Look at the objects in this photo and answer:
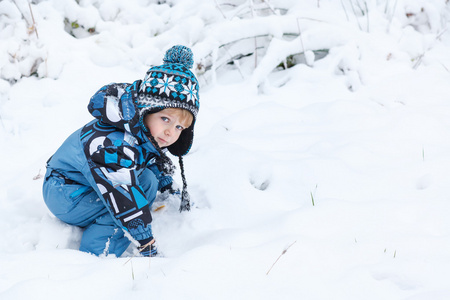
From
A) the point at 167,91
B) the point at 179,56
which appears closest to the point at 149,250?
the point at 167,91

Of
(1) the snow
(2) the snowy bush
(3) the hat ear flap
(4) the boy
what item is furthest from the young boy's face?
(2) the snowy bush

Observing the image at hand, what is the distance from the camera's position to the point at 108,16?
4.01m

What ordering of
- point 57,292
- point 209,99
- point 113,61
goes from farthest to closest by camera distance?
point 113,61 → point 209,99 → point 57,292

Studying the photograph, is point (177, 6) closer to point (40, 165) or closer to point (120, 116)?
point (40, 165)

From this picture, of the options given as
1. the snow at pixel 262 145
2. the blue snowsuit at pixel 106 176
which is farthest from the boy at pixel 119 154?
the snow at pixel 262 145

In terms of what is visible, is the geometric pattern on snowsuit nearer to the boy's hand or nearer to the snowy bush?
the boy's hand

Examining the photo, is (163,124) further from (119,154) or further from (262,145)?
(262,145)

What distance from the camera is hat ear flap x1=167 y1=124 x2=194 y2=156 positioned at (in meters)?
2.06

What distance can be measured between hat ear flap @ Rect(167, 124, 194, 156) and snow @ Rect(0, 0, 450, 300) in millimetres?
269

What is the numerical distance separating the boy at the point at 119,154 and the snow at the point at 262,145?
0.16 meters

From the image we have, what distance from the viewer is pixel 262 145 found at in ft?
8.11

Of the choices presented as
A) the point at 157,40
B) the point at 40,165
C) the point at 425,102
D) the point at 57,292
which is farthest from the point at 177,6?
the point at 57,292

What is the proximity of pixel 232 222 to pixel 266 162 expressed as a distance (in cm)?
51

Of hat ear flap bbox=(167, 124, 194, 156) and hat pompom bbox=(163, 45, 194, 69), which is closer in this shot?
hat pompom bbox=(163, 45, 194, 69)
